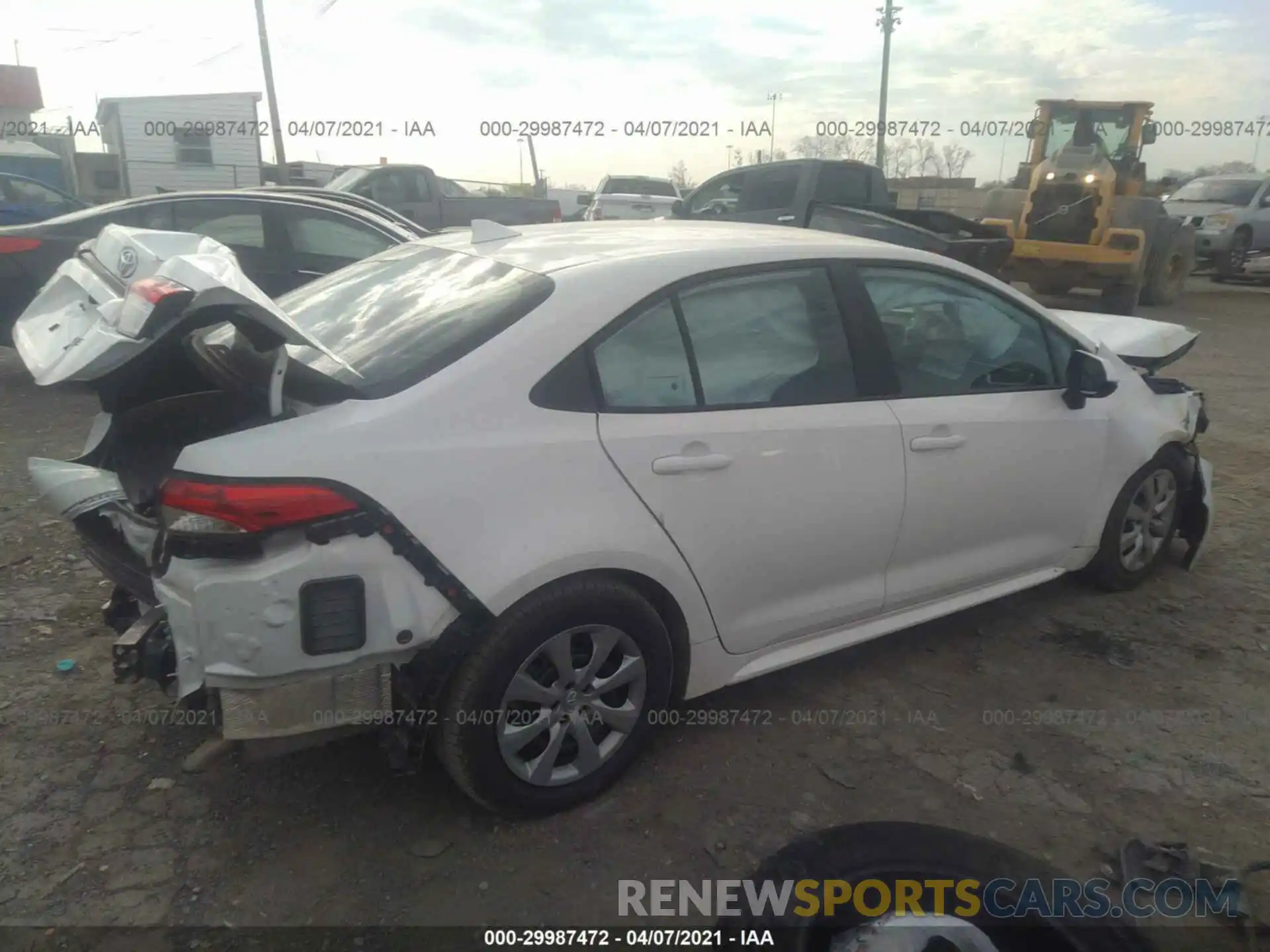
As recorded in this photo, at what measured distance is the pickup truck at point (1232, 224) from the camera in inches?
648

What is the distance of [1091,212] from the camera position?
40.4 feet

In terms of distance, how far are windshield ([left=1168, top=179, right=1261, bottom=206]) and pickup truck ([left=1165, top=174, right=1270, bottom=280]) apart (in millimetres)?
13

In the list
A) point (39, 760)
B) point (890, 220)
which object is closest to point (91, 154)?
point (890, 220)

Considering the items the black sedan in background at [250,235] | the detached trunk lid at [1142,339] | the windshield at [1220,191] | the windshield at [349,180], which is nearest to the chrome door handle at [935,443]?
the detached trunk lid at [1142,339]

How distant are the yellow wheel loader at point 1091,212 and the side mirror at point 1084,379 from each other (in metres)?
9.80

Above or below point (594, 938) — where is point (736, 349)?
above

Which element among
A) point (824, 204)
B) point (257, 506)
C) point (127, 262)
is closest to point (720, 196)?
point (824, 204)

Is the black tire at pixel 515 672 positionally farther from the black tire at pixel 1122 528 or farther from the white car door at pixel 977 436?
the black tire at pixel 1122 528

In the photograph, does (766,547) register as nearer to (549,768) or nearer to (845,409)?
(845,409)

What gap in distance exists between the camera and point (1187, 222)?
14.0 metres

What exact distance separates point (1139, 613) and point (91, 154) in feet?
97.7

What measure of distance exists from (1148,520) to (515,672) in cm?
310

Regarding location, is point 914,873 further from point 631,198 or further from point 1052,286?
point 631,198

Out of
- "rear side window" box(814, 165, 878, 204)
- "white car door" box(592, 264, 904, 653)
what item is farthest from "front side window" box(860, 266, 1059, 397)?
"rear side window" box(814, 165, 878, 204)
